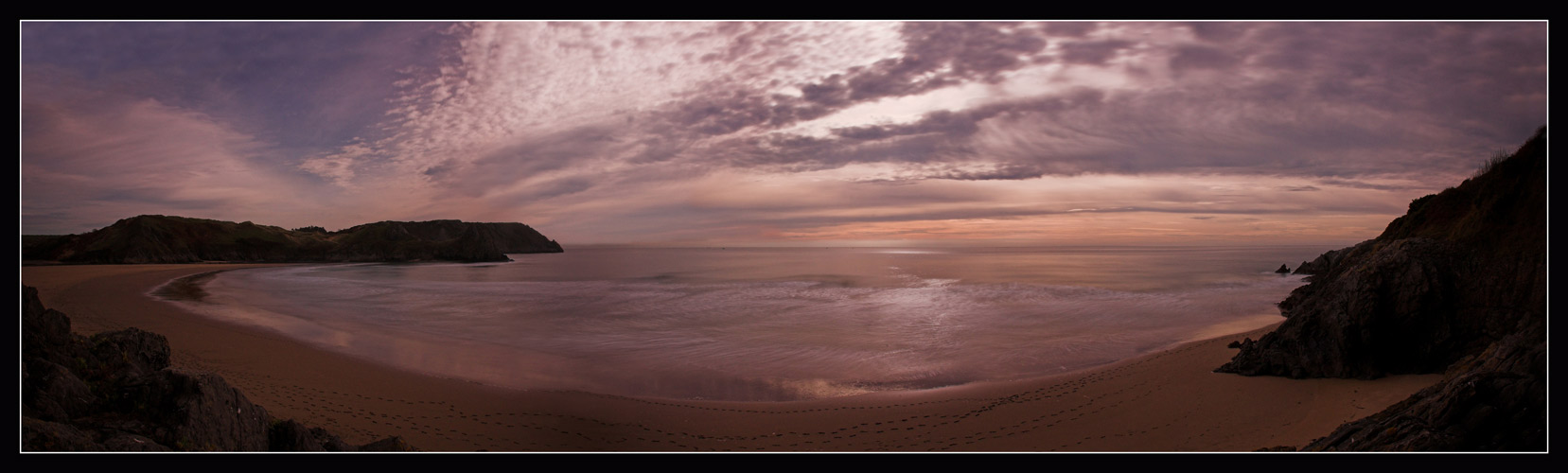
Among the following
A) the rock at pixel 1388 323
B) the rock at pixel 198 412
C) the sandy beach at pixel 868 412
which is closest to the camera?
the rock at pixel 198 412

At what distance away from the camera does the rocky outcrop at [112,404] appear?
3959 millimetres

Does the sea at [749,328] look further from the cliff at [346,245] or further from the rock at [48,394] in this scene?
the cliff at [346,245]

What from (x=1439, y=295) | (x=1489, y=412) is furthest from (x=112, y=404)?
(x=1439, y=295)

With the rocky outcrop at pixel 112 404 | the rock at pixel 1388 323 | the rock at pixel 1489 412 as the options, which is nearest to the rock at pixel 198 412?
the rocky outcrop at pixel 112 404

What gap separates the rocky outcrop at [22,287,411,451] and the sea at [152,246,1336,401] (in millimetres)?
5247

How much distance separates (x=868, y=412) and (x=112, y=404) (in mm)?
7673

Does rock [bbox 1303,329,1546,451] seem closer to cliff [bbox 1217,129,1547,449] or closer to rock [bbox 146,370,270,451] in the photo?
cliff [bbox 1217,129,1547,449]

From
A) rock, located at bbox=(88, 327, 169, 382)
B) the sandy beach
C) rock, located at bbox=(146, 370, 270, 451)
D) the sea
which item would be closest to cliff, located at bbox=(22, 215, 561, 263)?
the sea

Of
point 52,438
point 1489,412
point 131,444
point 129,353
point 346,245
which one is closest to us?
point 52,438

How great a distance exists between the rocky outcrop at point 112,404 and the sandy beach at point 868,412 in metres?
1.81

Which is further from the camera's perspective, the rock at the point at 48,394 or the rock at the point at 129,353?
the rock at the point at 129,353

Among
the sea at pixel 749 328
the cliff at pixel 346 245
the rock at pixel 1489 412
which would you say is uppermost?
the cliff at pixel 346 245

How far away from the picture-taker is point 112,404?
428cm

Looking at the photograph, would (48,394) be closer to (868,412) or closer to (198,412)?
(198,412)
